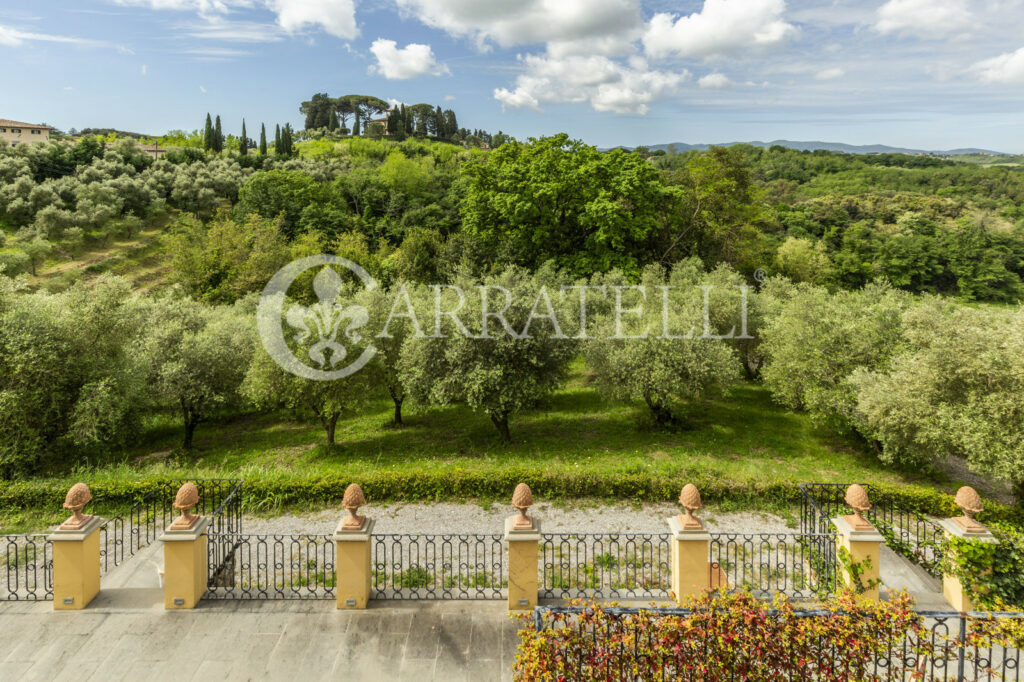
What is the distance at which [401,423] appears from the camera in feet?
77.5

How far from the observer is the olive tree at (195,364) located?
20.2 meters

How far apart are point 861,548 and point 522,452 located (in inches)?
477

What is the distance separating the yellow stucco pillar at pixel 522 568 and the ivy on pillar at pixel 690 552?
2377 mm

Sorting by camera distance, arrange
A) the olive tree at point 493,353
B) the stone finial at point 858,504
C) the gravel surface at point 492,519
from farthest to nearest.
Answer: the olive tree at point 493,353 < the gravel surface at point 492,519 < the stone finial at point 858,504

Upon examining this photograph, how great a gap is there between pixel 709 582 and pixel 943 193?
307 feet

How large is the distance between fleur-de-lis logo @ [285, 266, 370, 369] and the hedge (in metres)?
5.64

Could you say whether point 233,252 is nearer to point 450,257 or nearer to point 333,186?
point 450,257

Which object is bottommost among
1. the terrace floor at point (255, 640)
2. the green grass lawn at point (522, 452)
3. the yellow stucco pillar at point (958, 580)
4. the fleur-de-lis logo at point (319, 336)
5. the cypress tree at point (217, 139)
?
the green grass lawn at point (522, 452)

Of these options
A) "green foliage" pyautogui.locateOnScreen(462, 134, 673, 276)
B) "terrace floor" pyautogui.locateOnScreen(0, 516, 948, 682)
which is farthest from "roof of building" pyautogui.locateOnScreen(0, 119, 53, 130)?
"terrace floor" pyautogui.locateOnScreen(0, 516, 948, 682)

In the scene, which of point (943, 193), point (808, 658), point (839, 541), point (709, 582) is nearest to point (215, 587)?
point (709, 582)

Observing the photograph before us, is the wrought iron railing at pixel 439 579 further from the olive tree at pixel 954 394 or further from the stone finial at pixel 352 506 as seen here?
the olive tree at pixel 954 394

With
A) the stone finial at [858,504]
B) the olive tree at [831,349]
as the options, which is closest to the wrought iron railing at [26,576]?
the stone finial at [858,504]

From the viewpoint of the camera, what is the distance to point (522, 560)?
27.7 ft

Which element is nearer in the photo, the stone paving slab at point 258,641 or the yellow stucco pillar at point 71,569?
the stone paving slab at point 258,641
